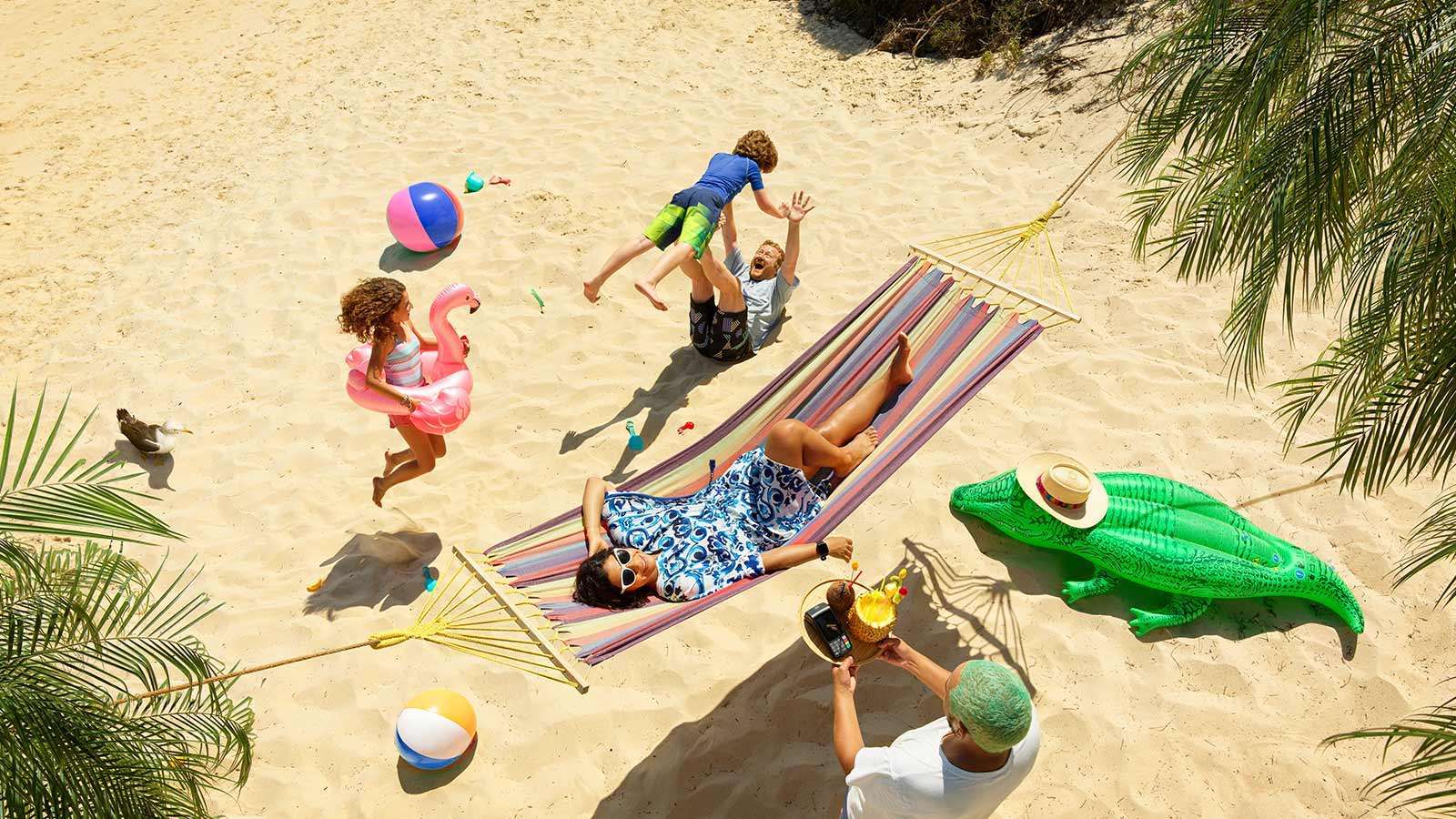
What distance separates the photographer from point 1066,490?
11.3 feet

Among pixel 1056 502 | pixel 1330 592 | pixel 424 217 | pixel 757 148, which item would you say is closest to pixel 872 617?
pixel 1056 502

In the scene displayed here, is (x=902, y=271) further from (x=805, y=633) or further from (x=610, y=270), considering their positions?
(x=805, y=633)

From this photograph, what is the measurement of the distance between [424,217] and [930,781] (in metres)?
4.75

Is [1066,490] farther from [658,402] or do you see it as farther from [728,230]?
[728,230]

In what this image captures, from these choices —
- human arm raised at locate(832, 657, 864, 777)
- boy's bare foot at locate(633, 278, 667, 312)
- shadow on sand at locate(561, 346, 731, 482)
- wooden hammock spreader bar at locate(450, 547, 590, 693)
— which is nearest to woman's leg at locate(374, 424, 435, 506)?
shadow on sand at locate(561, 346, 731, 482)

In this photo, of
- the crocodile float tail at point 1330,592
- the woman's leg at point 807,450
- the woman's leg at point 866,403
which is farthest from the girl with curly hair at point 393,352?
the crocodile float tail at point 1330,592

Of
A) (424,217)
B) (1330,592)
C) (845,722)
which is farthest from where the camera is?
(424,217)

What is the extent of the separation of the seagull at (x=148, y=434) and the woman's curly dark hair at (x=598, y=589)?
276 centimetres

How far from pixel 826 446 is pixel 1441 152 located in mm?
2033

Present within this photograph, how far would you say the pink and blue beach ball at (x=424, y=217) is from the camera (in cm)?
558

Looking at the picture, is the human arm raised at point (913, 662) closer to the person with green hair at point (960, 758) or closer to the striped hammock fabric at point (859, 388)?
the person with green hair at point (960, 758)

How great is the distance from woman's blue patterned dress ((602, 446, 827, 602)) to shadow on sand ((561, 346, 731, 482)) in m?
0.84

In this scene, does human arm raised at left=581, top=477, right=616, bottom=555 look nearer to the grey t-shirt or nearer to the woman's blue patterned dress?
the woman's blue patterned dress

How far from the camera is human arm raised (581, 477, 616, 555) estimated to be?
10.8ft
